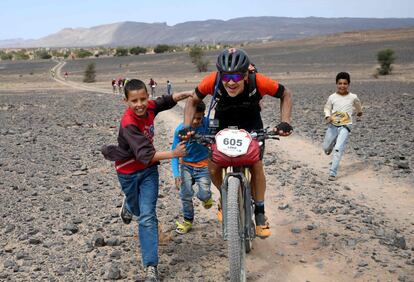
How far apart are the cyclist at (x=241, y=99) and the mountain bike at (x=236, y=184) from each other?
253 millimetres

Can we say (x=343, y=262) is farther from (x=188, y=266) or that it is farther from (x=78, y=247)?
(x=78, y=247)

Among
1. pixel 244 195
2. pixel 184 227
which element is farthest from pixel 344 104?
pixel 244 195

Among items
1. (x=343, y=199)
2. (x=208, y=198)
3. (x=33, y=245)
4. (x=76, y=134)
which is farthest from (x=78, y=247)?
(x=76, y=134)

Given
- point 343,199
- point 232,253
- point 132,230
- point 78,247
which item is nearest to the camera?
point 232,253

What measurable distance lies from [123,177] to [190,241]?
4.96 feet

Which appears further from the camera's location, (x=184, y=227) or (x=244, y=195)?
(x=184, y=227)

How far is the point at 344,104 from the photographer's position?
8.54 metres

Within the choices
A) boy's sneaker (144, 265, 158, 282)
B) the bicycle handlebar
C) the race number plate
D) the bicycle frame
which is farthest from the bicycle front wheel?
boy's sneaker (144, 265, 158, 282)

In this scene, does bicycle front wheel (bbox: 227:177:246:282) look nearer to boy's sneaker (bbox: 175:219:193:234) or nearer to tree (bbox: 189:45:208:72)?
boy's sneaker (bbox: 175:219:193:234)

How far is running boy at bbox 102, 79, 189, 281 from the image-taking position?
441 centimetres

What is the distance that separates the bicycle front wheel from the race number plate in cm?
30

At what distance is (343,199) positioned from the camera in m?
7.17

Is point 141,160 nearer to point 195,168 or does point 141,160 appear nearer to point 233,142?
point 233,142

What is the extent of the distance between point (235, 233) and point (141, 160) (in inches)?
45.0
